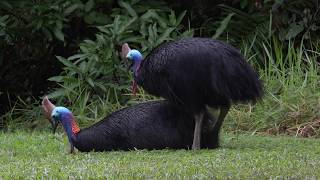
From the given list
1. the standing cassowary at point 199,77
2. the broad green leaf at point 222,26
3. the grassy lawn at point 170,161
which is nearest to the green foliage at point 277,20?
the broad green leaf at point 222,26

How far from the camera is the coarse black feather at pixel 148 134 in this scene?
6.68 m

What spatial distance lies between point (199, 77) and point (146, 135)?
750mm

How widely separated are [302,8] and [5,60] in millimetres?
4223

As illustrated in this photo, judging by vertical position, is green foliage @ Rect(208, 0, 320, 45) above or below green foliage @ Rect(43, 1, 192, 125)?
above

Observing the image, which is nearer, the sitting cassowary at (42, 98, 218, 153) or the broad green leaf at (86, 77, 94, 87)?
the sitting cassowary at (42, 98, 218, 153)

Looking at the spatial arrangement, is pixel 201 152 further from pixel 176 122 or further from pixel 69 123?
pixel 69 123

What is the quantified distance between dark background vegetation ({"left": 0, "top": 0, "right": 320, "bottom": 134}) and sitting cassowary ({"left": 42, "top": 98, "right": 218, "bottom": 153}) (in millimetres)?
2752

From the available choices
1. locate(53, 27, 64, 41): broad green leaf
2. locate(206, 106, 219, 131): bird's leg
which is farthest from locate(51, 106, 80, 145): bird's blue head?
locate(53, 27, 64, 41): broad green leaf

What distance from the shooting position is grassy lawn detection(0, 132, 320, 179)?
4.91 metres

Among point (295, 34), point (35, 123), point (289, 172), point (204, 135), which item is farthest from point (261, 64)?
point (289, 172)

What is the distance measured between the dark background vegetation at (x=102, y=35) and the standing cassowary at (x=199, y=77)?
3.14m

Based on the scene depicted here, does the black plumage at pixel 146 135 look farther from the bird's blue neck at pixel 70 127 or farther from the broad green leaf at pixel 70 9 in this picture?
the broad green leaf at pixel 70 9

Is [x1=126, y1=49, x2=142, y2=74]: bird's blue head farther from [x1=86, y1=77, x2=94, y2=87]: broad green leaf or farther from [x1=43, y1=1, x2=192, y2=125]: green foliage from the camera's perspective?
[x1=86, y1=77, x2=94, y2=87]: broad green leaf

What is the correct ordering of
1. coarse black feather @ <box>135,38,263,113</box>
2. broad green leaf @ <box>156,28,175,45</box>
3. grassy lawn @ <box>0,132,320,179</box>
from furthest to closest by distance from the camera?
1. broad green leaf @ <box>156,28,175,45</box>
2. coarse black feather @ <box>135,38,263,113</box>
3. grassy lawn @ <box>0,132,320,179</box>
